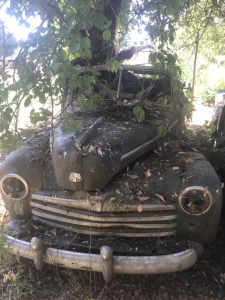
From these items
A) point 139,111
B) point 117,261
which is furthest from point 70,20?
point 117,261

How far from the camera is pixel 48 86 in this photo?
227cm

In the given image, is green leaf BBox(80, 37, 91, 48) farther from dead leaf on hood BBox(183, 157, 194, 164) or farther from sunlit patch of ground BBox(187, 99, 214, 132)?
sunlit patch of ground BBox(187, 99, 214, 132)

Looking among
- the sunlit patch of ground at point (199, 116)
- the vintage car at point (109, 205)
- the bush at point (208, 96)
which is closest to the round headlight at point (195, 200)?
the vintage car at point (109, 205)

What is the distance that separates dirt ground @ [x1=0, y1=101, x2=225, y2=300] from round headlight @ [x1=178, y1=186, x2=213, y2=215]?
0.61 meters

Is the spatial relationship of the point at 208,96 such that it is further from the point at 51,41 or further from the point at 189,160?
the point at 51,41

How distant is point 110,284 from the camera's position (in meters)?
2.18

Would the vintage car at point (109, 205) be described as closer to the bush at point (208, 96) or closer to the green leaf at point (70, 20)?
the green leaf at point (70, 20)

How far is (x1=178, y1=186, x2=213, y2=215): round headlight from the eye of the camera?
2.06 meters

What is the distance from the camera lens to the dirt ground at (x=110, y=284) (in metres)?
2.13

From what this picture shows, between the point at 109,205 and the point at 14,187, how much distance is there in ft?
3.38

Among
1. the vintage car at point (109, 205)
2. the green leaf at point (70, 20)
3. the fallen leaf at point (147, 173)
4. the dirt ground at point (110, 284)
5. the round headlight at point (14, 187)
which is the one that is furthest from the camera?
the round headlight at point (14, 187)

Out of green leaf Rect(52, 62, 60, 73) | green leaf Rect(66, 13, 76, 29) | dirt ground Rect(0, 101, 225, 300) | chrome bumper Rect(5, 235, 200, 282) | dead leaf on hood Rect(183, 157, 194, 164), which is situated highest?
green leaf Rect(66, 13, 76, 29)

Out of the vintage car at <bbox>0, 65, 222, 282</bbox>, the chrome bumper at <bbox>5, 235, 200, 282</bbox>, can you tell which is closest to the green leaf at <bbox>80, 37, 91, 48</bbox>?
the vintage car at <bbox>0, 65, 222, 282</bbox>

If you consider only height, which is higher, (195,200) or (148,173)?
(148,173)
